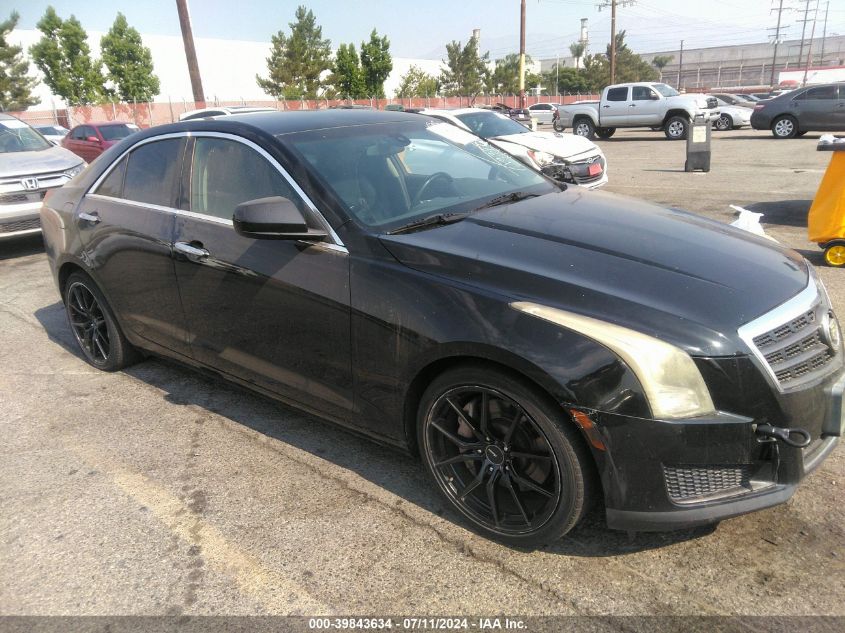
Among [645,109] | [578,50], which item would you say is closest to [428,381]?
[645,109]

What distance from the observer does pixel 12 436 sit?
3.86 metres

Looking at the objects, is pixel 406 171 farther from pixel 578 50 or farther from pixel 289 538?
pixel 578 50

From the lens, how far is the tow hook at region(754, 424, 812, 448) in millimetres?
2205

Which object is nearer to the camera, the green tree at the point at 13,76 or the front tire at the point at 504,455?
the front tire at the point at 504,455

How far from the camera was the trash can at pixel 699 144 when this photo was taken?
534 inches

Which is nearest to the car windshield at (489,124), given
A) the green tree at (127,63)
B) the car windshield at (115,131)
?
the car windshield at (115,131)

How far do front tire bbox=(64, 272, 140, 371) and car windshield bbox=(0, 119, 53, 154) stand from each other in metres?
6.02

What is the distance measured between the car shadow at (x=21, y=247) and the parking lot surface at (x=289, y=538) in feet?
18.7

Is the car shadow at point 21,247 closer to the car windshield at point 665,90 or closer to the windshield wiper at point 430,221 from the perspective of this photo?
the windshield wiper at point 430,221

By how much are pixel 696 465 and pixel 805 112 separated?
2228 cm

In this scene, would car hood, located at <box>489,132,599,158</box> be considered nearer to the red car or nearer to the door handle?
the door handle

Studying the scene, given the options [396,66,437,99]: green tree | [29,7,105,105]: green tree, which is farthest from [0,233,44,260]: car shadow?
[396,66,437,99]: green tree

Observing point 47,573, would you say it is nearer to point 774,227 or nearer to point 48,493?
point 48,493

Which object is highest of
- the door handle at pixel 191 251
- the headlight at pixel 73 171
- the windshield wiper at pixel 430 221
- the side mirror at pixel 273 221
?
the side mirror at pixel 273 221
